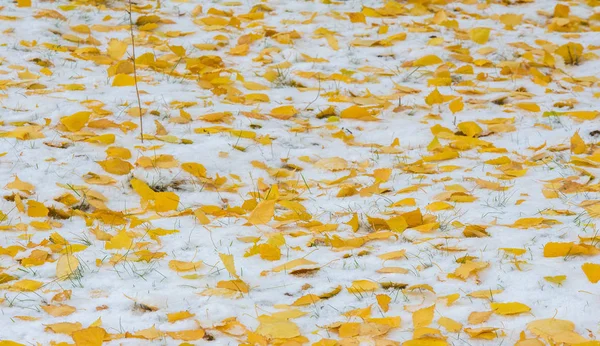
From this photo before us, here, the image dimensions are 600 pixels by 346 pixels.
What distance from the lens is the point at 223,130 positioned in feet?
13.3

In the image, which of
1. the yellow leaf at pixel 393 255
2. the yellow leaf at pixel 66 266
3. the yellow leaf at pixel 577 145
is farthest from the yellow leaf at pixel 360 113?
the yellow leaf at pixel 66 266

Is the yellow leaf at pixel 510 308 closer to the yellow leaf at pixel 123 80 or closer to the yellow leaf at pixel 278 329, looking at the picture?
the yellow leaf at pixel 278 329

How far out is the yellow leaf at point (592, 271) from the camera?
244cm

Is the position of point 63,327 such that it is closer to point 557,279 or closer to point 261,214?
point 261,214

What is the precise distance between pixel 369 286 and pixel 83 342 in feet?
3.03

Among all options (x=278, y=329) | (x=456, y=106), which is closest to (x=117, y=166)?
(x=278, y=329)

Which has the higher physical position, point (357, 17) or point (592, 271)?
point (592, 271)

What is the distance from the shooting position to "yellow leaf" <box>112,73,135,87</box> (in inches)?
177

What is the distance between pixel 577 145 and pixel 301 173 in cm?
138

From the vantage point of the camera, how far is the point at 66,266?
2.67 metres

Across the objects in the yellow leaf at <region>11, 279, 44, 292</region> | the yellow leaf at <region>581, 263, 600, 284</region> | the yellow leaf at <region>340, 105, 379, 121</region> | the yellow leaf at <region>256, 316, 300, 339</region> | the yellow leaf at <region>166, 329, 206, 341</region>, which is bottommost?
the yellow leaf at <region>340, 105, 379, 121</region>

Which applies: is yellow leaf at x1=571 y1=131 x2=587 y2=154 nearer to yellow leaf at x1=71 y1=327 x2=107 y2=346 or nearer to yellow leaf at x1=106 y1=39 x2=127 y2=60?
yellow leaf at x1=71 y1=327 x2=107 y2=346

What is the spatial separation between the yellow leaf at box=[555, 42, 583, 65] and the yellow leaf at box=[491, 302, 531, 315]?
3.18 meters

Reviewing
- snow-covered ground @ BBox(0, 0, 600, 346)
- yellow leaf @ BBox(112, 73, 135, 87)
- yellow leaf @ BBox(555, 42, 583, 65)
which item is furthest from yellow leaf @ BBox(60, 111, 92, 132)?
Answer: yellow leaf @ BBox(555, 42, 583, 65)
